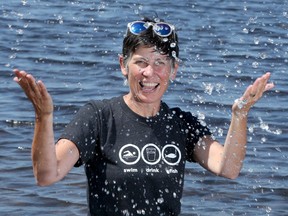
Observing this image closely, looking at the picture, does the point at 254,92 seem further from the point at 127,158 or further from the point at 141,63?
the point at 127,158

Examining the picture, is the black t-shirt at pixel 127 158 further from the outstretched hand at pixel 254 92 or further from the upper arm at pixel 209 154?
the outstretched hand at pixel 254 92

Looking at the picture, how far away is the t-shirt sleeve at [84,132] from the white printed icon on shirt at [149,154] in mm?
162

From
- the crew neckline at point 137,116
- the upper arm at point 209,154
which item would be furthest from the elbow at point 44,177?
the upper arm at point 209,154

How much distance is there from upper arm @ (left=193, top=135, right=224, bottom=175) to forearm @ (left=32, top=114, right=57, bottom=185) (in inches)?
33.3

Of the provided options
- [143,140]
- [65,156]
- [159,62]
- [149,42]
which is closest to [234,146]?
[143,140]

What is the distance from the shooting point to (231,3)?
1961 centimetres

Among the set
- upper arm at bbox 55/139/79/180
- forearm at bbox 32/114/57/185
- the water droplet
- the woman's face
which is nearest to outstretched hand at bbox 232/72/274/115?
the woman's face

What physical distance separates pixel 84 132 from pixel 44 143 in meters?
0.34

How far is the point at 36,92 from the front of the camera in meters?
4.41

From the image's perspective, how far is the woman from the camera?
4.86m

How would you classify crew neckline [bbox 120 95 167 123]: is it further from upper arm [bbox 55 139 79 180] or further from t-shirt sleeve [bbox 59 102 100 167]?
upper arm [bbox 55 139 79 180]

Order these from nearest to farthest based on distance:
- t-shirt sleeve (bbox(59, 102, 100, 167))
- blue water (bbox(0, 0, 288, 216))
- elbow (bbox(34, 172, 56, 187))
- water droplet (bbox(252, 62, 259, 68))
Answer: elbow (bbox(34, 172, 56, 187)) < t-shirt sleeve (bbox(59, 102, 100, 167)) < blue water (bbox(0, 0, 288, 216)) < water droplet (bbox(252, 62, 259, 68))

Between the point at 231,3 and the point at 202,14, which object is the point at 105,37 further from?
the point at 231,3

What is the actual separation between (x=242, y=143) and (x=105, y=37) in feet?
35.4
